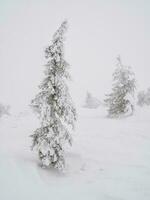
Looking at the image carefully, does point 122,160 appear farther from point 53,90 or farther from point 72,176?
point 53,90

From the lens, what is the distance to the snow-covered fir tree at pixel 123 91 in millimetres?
30078

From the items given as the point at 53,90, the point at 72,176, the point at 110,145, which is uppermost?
the point at 53,90

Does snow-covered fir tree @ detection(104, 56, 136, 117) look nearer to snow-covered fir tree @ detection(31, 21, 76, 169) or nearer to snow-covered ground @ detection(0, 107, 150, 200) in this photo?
snow-covered ground @ detection(0, 107, 150, 200)

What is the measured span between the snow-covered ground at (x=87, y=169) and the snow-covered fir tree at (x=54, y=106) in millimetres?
1565

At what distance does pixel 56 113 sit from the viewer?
15.1m

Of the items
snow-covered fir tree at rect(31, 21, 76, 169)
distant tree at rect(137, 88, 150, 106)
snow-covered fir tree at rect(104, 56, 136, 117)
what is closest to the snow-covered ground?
snow-covered fir tree at rect(31, 21, 76, 169)

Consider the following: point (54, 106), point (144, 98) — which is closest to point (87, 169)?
point (54, 106)

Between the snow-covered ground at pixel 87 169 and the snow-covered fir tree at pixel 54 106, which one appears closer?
the snow-covered ground at pixel 87 169

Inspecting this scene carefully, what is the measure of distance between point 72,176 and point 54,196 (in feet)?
11.8

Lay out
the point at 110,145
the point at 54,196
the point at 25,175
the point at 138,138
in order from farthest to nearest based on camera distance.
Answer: the point at 138,138 → the point at 110,145 → the point at 25,175 → the point at 54,196

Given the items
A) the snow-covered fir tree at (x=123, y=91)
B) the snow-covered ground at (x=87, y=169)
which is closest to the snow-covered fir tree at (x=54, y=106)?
the snow-covered ground at (x=87, y=169)

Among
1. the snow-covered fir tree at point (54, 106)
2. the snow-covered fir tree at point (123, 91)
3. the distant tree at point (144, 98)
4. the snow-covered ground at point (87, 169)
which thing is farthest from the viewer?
the distant tree at point (144, 98)

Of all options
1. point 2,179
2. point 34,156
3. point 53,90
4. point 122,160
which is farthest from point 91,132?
point 2,179

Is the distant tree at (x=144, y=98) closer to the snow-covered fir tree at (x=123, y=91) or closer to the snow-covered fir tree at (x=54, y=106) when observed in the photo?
the snow-covered fir tree at (x=123, y=91)
